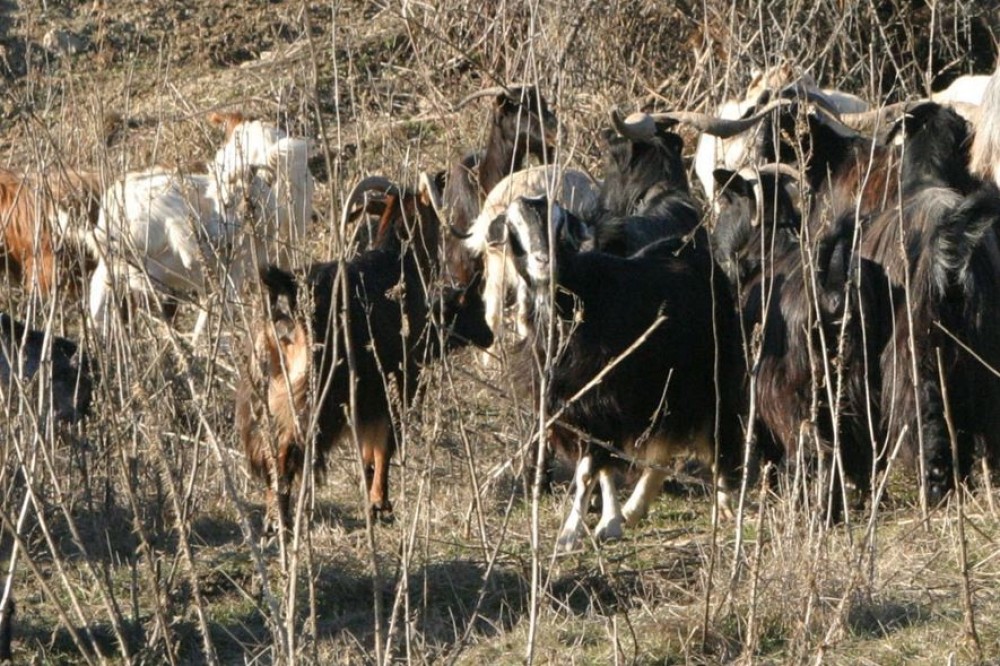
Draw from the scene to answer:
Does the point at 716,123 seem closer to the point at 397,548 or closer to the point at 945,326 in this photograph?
the point at 945,326

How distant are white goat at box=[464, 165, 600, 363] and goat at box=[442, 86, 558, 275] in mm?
233

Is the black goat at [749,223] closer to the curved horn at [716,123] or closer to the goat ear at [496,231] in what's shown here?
the curved horn at [716,123]

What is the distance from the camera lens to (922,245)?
7.33 meters

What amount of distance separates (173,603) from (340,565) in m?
0.86

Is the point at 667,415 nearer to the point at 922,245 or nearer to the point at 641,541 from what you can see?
the point at 641,541

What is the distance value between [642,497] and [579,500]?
0.93 metres

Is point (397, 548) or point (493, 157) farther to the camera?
point (493, 157)

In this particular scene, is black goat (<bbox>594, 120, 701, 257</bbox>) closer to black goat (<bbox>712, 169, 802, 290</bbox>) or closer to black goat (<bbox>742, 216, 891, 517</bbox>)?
black goat (<bbox>712, 169, 802, 290</bbox>)

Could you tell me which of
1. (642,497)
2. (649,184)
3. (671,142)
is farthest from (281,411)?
(671,142)

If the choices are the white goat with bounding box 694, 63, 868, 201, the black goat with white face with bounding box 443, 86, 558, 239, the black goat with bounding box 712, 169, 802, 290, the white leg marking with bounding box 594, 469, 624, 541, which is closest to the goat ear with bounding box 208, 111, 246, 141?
the black goat with white face with bounding box 443, 86, 558, 239

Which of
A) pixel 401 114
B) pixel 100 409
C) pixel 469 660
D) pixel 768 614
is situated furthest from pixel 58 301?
pixel 401 114

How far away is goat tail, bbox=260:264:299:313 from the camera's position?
23.2 ft

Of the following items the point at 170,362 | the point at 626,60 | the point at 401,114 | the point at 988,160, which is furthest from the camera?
the point at 401,114

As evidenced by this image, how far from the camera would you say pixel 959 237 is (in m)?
7.25
